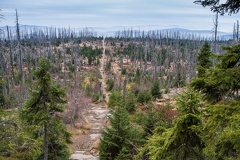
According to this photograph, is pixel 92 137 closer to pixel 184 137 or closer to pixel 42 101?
pixel 42 101

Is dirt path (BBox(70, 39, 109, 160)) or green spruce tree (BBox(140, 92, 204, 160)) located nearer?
green spruce tree (BBox(140, 92, 204, 160))

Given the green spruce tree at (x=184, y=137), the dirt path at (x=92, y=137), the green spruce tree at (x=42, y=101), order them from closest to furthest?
the green spruce tree at (x=184, y=137)
the green spruce tree at (x=42, y=101)
the dirt path at (x=92, y=137)

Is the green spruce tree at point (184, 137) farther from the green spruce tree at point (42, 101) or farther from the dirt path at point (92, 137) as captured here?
the dirt path at point (92, 137)

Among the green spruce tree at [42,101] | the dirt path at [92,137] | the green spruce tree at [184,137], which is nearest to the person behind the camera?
the green spruce tree at [184,137]

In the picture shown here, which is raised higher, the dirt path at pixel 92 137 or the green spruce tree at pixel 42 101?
the green spruce tree at pixel 42 101

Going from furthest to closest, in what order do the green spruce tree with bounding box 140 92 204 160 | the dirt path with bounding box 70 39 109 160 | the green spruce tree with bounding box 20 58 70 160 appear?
the dirt path with bounding box 70 39 109 160, the green spruce tree with bounding box 20 58 70 160, the green spruce tree with bounding box 140 92 204 160

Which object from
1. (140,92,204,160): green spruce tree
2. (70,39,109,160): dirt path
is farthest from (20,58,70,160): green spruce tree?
(70,39,109,160): dirt path

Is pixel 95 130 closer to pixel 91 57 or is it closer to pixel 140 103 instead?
pixel 140 103

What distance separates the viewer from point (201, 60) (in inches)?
695

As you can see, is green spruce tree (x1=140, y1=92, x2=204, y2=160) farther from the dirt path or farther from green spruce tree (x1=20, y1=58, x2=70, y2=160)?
the dirt path

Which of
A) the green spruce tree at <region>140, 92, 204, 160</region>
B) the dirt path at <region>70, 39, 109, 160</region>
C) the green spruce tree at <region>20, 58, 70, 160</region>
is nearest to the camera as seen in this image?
the green spruce tree at <region>140, 92, 204, 160</region>

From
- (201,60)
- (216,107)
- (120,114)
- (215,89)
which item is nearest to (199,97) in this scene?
(215,89)

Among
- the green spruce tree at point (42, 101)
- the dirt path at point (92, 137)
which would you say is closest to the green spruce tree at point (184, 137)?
the green spruce tree at point (42, 101)

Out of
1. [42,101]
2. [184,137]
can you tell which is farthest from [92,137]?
[184,137]
